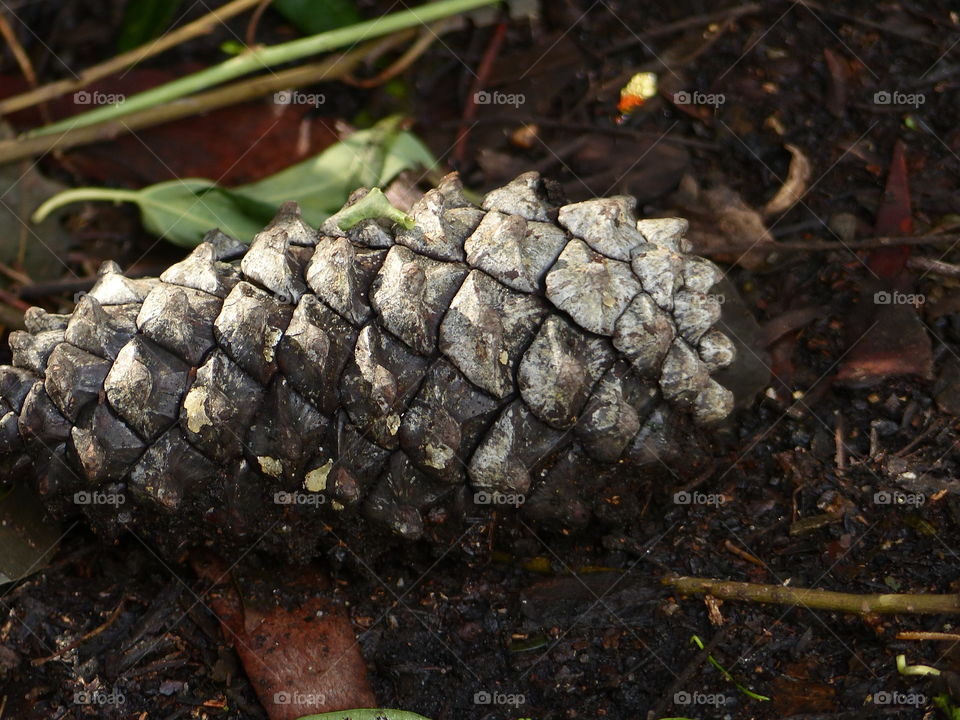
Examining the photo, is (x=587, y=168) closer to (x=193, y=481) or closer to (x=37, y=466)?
(x=193, y=481)

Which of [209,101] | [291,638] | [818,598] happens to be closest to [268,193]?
[209,101]

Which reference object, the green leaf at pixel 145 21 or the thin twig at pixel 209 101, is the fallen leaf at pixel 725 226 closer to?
the thin twig at pixel 209 101

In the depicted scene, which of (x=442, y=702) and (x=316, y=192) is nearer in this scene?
(x=442, y=702)

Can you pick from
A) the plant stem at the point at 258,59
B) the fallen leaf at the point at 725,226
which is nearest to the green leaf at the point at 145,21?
the plant stem at the point at 258,59

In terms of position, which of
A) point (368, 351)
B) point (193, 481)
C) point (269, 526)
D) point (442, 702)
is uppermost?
point (368, 351)

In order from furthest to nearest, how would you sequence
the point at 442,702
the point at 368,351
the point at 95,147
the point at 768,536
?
the point at 95,147
the point at 768,536
the point at 442,702
the point at 368,351

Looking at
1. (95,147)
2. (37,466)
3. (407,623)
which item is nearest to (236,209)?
(95,147)

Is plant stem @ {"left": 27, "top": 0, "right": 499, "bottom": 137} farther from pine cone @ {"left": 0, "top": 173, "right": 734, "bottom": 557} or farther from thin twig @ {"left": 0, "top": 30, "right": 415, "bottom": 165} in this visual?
pine cone @ {"left": 0, "top": 173, "right": 734, "bottom": 557}
